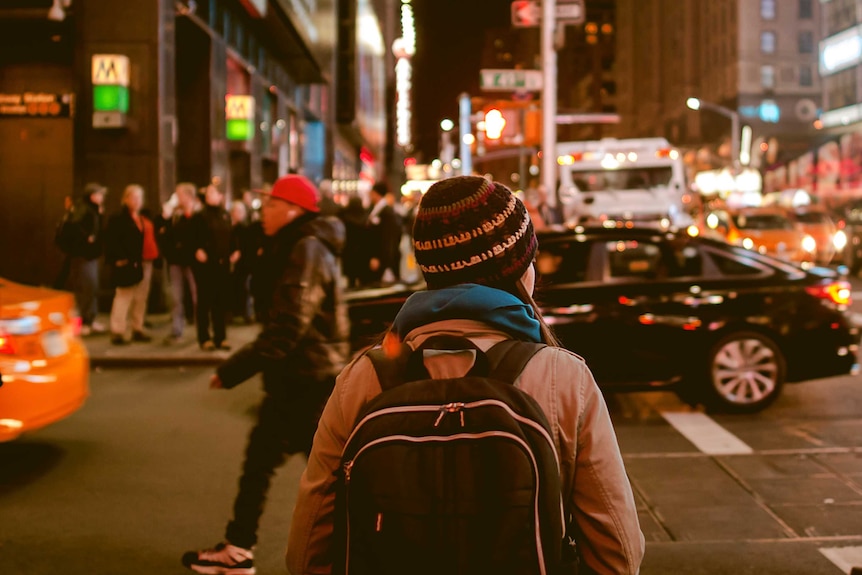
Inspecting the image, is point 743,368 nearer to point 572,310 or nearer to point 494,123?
point 572,310

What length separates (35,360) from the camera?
260 inches

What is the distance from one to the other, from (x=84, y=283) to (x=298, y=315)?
9.52 meters

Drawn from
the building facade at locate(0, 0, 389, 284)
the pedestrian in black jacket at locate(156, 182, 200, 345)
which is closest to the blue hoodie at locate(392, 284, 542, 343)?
the pedestrian in black jacket at locate(156, 182, 200, 345)

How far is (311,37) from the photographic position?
28797mm

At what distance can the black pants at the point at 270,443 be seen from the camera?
4.73 meters

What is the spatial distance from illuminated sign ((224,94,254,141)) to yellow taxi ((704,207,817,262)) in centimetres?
1056

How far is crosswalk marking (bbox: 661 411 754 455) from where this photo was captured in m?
7.69

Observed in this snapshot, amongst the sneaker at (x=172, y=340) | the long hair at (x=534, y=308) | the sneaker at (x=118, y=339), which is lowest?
the sneaker at (x=172, y=340)

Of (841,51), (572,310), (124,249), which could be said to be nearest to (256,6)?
(124,249)

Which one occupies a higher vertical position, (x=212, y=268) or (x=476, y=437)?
(x=476, y=437)

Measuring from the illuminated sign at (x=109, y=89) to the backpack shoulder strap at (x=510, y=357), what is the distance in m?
15.0

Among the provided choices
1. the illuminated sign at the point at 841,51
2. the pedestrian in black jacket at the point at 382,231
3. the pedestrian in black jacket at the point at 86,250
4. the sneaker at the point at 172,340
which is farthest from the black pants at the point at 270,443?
the illuminated sign at the point at 841,51

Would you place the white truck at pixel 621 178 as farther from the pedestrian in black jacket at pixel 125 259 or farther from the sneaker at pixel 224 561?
the sneaker at pixel 224 561

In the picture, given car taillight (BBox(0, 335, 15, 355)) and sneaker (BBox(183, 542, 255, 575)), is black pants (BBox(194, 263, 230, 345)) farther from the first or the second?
sneaker (BBox(183, 542, 255, 575))
